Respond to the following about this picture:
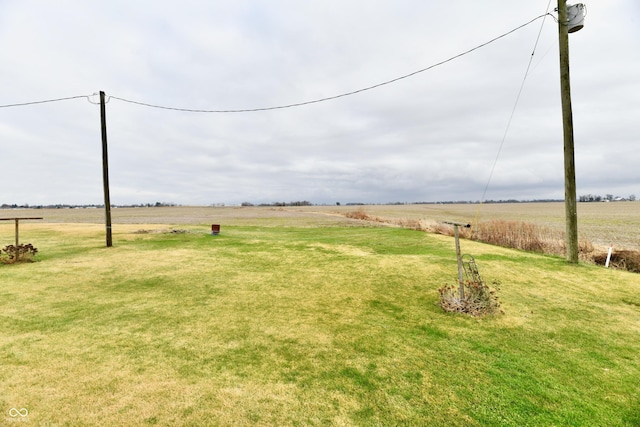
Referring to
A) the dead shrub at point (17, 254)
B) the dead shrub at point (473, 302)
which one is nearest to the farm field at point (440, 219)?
the dead shrub at point (473, 302)

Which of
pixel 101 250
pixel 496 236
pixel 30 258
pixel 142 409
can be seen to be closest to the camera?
pixel 142 409

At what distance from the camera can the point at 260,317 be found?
20.4ft

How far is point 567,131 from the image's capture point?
1052cm

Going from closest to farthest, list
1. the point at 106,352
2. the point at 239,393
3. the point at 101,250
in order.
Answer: the point at 239,393, the point at 106,352, the point at 101,250

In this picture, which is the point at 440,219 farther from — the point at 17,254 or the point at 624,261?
the point at 17,254

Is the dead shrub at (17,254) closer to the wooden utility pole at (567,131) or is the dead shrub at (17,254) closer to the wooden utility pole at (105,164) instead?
the wooden utility pole at (105,164)

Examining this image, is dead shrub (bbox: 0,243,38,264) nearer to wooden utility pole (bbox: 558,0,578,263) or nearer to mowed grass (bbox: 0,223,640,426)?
mowed grass (bbox: 0,223,640,426)

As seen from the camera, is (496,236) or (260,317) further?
(496,236)

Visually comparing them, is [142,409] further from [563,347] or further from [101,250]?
[101,250]

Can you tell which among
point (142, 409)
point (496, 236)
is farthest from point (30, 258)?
point (496, 236)

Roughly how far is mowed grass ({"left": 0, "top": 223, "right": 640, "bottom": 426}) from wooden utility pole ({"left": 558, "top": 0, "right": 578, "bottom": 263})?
54.1 inches

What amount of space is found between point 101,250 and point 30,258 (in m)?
2.53

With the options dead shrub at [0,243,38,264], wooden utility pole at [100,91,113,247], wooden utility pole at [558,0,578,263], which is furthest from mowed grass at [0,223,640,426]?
wooden utility pole at [100,91,113,247]

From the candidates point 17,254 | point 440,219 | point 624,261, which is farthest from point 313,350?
point 440,219
